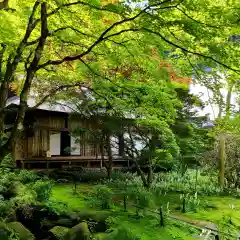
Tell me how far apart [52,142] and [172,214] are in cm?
993

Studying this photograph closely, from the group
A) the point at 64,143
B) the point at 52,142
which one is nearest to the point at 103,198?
the point at 52,142

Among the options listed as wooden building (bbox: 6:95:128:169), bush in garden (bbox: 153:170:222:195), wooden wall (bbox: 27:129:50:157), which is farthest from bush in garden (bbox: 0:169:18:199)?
wooden wall (bbox: 27:129:50:157)

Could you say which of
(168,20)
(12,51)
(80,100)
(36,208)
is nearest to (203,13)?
(168,20)

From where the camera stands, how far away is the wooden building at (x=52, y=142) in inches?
604

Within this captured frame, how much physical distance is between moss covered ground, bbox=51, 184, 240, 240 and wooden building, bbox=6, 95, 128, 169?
11.2ft

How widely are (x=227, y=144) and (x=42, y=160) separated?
8741 millimetres

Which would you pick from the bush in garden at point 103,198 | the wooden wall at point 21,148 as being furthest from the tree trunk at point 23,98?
the wooden wall at point 21,148

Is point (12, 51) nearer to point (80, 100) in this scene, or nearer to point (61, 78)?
point (61, 78)

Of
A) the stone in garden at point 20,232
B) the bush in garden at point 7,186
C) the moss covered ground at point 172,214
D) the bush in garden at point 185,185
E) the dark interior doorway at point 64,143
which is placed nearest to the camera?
the stone in garden at point 20,232

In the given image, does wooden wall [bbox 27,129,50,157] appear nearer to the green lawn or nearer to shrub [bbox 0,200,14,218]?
the green lawn

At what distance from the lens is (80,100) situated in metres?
13.2

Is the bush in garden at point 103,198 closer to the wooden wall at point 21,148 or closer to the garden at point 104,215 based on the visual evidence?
the garden at point 104,215

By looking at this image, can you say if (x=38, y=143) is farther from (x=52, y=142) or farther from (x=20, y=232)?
(x=20, y=232)

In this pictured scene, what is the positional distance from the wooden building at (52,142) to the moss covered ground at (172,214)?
11.2 ft
